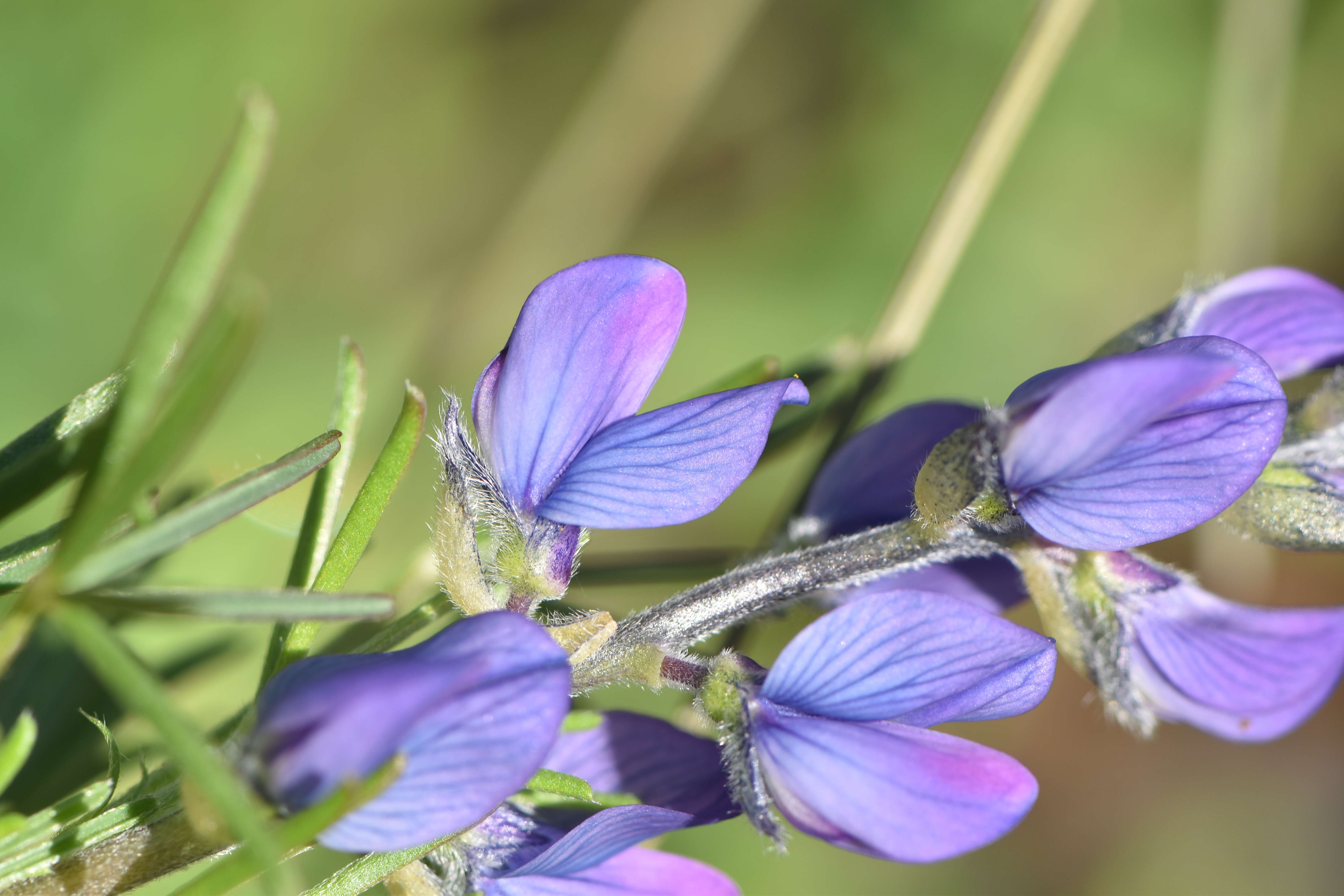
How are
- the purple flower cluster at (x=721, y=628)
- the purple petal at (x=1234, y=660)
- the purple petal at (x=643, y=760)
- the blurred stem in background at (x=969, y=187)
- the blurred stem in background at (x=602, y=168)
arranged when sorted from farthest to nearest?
the blurred stem in background at (x=602, y=168) → the blurred stem in background at (x=969, y=187) → the purple petal at (x=1234, y=660) → the purple petal at (x=643, y=760) → the purple flower cluster at (x=721, y=628)

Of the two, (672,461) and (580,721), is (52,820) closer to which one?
(580,721)

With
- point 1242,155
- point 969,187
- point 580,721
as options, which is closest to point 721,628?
point 580,721

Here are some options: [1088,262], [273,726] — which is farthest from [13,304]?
[1088,262]

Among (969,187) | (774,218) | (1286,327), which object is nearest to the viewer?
(1286,327)

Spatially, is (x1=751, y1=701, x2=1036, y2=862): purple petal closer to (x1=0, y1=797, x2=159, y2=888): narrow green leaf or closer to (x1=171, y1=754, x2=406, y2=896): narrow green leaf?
(x1=171, y1=754, x2=406, y2=896): narrow green leaf

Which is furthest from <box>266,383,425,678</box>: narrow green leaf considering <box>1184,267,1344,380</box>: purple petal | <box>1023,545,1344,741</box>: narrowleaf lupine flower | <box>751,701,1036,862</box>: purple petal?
<box>1184,267,1344,380</box>: purple petal

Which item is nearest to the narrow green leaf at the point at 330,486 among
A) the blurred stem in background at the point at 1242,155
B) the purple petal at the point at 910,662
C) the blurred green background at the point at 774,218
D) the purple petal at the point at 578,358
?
the purple petal at the point at 578,358

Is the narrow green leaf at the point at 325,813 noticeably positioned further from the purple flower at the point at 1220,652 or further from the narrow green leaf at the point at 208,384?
the purple flower at the point at 1220,652
